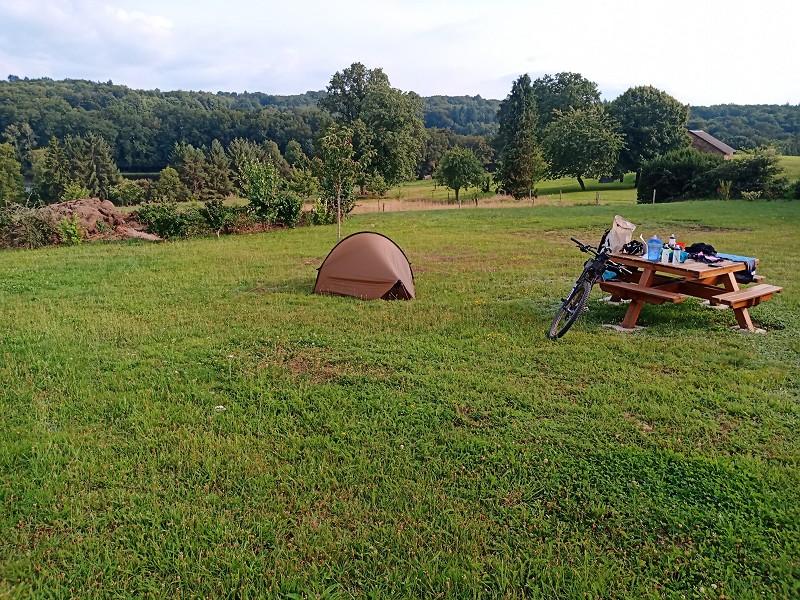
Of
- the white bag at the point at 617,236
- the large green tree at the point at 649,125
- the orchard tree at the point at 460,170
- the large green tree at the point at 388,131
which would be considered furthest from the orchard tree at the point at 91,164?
the white bag at the point at 617,236

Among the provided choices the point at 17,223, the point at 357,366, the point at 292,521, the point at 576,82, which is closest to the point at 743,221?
the point at 357,366

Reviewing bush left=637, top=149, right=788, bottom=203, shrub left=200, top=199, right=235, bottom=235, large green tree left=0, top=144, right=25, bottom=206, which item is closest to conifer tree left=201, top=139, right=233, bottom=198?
large green tree left=0, top=144, right=25, bottom=206

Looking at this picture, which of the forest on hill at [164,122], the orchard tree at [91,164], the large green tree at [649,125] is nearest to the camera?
the large green tree at [649,125]

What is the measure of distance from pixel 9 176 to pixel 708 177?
62.4 m

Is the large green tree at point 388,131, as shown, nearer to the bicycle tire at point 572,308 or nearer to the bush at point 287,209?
the bush at point 287,209

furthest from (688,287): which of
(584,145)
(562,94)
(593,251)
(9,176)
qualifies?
(9,176)

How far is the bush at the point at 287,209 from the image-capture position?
1825cm

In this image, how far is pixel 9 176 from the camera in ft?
181

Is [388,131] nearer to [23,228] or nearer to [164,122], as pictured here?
[23,228]

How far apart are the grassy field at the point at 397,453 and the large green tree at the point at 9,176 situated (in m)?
56.5

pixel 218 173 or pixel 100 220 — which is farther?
pixel 218 173

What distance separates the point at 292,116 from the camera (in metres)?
83.4

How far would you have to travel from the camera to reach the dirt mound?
16.1 m

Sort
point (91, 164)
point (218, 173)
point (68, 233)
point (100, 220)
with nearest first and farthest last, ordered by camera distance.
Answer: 1. point (68, 233)
2. point (100, 220)
3. point (91, 164)
4. point (218, 173)
